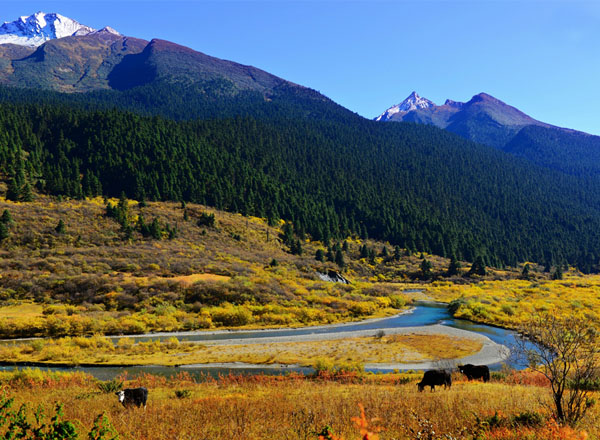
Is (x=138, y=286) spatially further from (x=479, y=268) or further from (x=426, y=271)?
(x=479, y=268)

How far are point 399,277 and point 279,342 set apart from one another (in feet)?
230

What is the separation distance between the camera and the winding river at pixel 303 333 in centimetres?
2372

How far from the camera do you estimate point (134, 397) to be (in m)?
12.3

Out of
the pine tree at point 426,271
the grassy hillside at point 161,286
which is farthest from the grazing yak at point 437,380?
the pine tree at point 426,271

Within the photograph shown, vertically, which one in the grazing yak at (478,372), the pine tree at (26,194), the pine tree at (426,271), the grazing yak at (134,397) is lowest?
the pine tree at (426,271)

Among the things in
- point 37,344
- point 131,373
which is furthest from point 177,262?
point 131,373

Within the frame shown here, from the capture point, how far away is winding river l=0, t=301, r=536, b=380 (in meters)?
23.7

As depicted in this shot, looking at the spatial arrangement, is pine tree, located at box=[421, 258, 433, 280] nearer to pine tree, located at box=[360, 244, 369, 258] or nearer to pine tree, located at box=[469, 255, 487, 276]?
pine tree, located at box=[469, 255, 487, 276]

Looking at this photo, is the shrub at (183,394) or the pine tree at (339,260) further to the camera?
the pine tree at (339,260)

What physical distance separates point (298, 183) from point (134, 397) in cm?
14046

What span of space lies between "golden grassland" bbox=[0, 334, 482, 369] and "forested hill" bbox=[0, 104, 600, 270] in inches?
2599

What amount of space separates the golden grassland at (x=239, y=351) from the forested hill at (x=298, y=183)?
217 feet

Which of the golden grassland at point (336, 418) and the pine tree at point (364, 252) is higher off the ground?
the golden grassland at point (336, 418)

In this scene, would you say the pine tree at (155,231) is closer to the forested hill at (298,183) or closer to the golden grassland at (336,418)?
the forested hill at (298,183)
